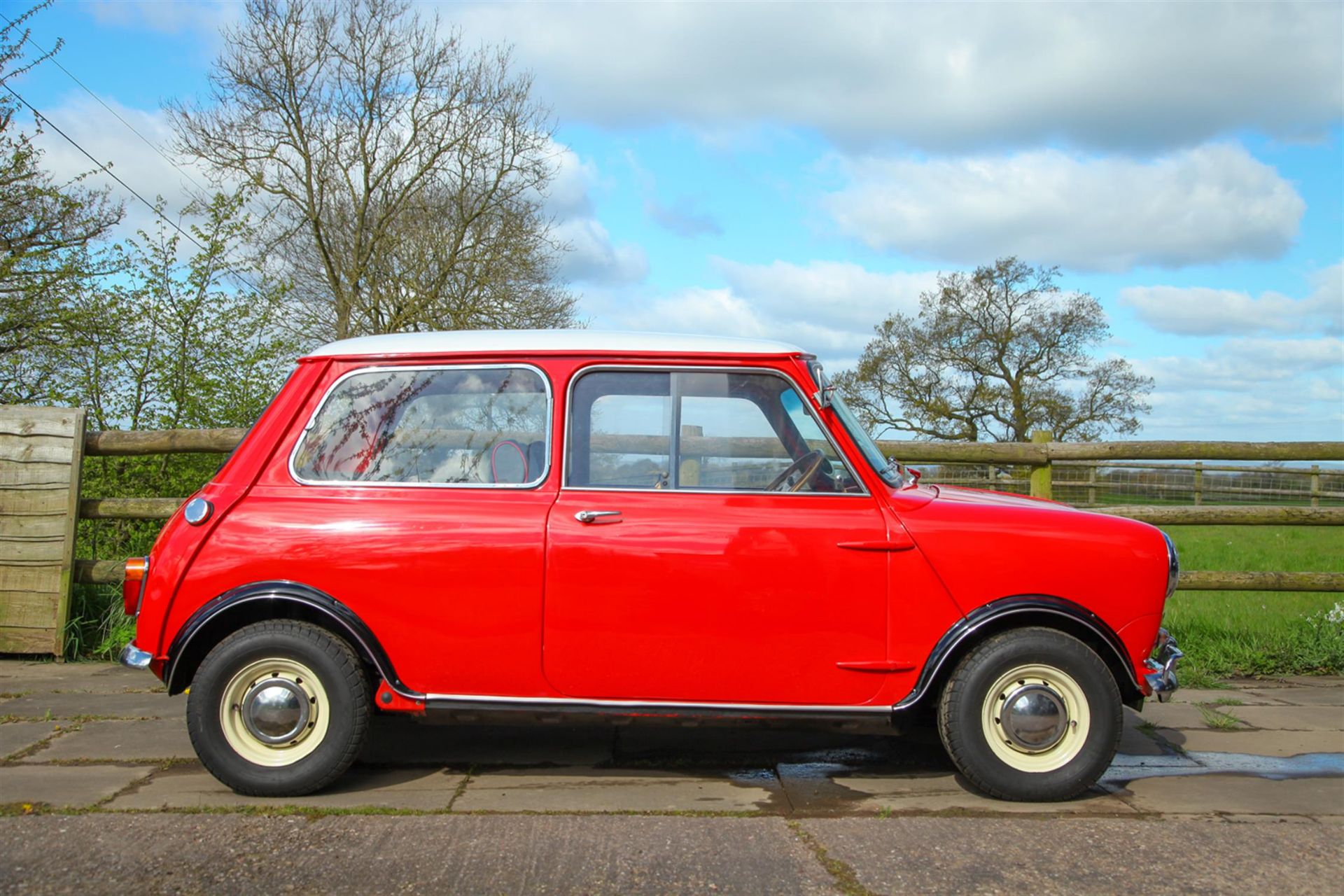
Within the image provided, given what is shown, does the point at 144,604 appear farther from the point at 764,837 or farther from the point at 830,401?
the point at 830,401

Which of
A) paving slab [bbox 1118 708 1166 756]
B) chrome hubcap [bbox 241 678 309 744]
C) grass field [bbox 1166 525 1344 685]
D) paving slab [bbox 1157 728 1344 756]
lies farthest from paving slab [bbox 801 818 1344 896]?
grass field [bbox 1166 525 1344 685]

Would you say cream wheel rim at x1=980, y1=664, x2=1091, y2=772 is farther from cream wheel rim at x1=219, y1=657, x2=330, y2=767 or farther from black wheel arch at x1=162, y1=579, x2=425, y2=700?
cream wheel rim at x1=219, y1=657, x2=330, y2=767

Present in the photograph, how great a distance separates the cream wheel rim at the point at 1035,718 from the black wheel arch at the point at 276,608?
7.51 feet

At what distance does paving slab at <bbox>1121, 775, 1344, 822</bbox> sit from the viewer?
4078mm

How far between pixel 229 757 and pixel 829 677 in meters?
2.40

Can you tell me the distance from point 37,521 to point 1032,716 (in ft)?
20.3

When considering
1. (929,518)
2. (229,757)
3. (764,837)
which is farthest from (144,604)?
(929,518)

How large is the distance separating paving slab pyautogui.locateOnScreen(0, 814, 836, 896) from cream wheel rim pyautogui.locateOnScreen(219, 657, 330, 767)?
29cm

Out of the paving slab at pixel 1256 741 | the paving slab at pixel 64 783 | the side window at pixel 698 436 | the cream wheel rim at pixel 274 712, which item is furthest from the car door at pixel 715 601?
the paving slab at pixel 1256 741

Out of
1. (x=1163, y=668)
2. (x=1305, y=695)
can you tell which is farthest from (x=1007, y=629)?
(x=1305, y=695)

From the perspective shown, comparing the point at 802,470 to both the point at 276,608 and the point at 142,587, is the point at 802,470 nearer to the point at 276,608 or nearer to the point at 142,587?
the point at 276,608

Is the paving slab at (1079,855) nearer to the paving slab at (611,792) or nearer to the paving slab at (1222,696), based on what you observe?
the paving slab at (611,792)

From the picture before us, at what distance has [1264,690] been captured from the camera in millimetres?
6086

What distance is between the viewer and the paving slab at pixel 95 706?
5.37m
